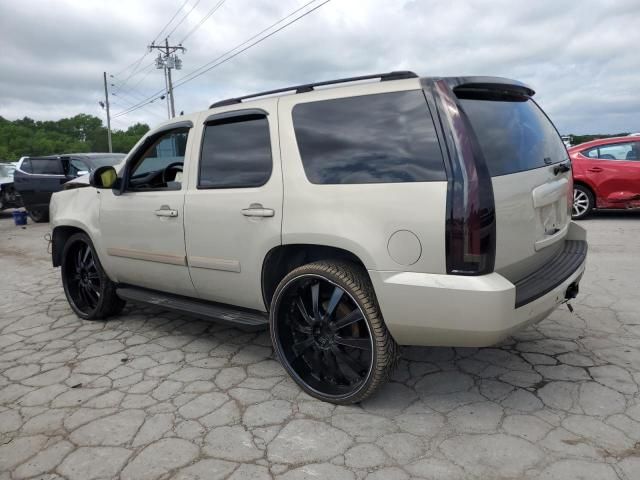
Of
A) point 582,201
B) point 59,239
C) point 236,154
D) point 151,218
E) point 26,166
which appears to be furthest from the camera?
point 26,166

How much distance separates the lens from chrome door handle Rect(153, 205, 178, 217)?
3.45 m

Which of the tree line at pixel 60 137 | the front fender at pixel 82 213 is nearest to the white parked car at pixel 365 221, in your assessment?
the front fender at pixel 82 213

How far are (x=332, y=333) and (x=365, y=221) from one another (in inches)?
28.0

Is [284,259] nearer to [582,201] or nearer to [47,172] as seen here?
[582,201]

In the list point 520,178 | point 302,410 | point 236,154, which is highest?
point 236,154

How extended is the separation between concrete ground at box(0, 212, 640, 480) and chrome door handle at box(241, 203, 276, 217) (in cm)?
108

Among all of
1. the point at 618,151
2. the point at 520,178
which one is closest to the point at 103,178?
the point at 520,178

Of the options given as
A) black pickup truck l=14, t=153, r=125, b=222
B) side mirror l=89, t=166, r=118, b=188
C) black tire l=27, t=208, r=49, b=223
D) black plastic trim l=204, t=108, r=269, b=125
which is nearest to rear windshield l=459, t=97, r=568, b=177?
black plastic trim l=204, t=108, r=269, b=125

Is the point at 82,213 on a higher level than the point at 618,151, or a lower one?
lower

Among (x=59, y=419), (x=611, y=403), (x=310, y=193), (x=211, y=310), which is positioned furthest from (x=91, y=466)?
(x=611, y=403)

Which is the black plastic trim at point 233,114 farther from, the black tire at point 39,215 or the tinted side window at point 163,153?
the black tire at point 39,215

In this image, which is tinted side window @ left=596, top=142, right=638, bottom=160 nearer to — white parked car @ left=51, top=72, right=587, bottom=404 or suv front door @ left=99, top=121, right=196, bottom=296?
white parked car @ left=51, top=72, right=587, bottom=404

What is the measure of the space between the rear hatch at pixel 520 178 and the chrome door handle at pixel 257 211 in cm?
121

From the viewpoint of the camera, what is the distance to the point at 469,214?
7.34 feet
